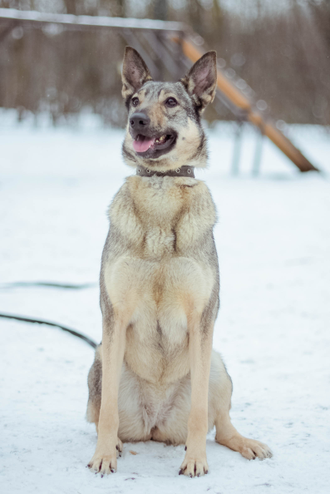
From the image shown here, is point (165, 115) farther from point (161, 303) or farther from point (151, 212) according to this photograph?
point (161, 303)

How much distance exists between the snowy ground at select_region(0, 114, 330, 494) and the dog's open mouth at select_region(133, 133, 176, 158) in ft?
4.87

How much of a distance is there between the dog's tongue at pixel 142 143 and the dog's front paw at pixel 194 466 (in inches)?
57.7

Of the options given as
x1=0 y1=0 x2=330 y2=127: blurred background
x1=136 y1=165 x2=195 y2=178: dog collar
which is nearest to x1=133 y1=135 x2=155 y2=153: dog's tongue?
x1=136 y1=165 x2=195 y2=178: dog collar

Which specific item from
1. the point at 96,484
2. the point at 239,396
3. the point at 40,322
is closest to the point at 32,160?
the point at 40,322

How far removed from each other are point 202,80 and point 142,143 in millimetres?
645

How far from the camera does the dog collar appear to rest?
8.55 ft

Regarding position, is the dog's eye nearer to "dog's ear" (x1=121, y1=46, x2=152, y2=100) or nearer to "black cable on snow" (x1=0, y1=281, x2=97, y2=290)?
"dog's ear" (x1=121, y1=46, x2=152, y2=100)

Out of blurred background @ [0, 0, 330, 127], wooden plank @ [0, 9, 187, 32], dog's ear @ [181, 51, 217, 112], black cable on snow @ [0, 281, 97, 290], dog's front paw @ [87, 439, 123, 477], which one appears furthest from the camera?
blurred background @ [0, 0, 330, 127]

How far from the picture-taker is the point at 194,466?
231 centimetres

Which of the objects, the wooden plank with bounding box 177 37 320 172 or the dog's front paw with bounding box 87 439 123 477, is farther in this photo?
the wooden plank with bounding box 177 37 320 172

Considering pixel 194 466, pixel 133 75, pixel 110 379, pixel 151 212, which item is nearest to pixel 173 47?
pixel 133 75

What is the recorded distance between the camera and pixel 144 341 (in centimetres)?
245

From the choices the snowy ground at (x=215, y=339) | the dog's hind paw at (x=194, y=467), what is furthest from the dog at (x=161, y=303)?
the snowy ground at (x=215, y=339)

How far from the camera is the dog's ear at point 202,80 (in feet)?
9.35
